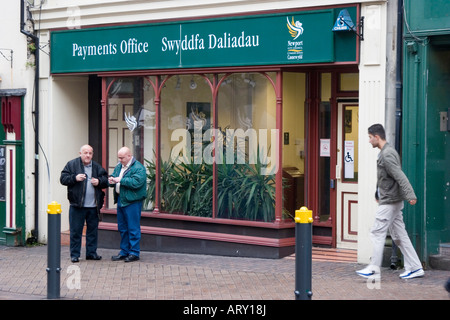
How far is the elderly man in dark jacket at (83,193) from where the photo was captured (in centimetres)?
1148

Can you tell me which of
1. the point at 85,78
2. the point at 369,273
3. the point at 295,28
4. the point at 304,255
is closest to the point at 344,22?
the point at 295,28

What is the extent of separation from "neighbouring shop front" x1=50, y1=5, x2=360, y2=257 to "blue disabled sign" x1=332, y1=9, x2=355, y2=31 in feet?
0.10

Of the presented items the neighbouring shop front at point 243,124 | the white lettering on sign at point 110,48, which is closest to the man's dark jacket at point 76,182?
the neighbouring shop front at point 243,124

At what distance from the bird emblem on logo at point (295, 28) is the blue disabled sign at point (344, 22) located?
2.02 ft

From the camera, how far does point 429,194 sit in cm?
1052

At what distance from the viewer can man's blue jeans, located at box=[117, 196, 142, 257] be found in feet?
37.9

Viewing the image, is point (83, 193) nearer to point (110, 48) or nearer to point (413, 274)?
point (110, 48)

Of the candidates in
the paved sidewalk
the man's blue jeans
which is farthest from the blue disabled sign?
the man's blue jeans

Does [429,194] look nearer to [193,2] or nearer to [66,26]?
[193,2]

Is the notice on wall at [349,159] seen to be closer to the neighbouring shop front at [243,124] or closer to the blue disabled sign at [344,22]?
the neighbouring shop front at [243,124]

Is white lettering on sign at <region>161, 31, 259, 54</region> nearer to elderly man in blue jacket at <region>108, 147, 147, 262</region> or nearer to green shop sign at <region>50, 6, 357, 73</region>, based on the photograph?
green shop sign at <region>50, 6, 357, 73</region>
